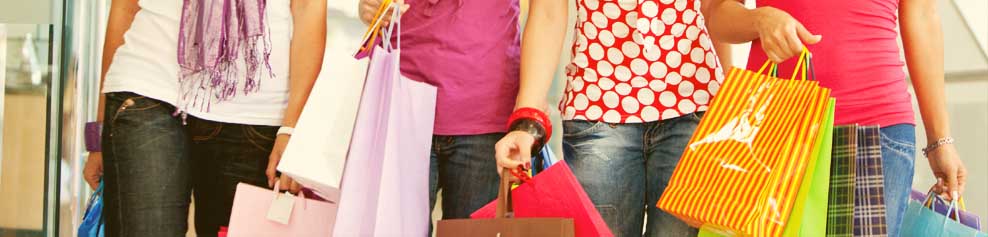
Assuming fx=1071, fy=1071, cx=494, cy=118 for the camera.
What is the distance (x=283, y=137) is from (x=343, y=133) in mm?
282

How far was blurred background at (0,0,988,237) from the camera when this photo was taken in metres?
2.82

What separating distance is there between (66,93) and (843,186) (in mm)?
2422

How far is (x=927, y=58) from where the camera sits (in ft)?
7.37

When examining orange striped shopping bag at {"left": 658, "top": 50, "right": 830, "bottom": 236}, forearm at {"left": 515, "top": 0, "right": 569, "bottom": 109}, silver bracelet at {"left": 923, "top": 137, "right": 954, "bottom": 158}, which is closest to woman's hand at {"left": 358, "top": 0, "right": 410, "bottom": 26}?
forearm at {"left": 515, "top": 0, "right": 569, "bottom": 109}

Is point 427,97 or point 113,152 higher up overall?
point 427,97

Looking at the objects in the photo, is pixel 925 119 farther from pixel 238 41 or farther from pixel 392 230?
pixel 238 41

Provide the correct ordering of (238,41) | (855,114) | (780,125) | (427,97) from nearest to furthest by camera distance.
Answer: (780,125) → (855,114) → (427,97) → (238,41)

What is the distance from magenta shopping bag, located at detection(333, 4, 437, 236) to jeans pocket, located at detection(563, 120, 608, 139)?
1.02 feet

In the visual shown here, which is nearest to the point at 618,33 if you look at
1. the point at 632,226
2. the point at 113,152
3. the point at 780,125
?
the point at 632,226

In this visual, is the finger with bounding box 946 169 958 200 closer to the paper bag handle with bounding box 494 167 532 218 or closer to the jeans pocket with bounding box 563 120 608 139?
the jeans pocket with bounding box 563 120 608 139

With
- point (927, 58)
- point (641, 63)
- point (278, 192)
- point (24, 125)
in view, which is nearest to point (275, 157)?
point (278, 192)

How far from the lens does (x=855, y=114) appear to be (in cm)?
198

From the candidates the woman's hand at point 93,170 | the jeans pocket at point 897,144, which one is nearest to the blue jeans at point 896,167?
the jeans pocket at point 897,144

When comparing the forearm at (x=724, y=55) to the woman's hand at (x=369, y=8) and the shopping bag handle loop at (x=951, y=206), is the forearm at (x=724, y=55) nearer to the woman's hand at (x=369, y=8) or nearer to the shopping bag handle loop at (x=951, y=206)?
the shopping bag handle loop at (x=951, y=206)
